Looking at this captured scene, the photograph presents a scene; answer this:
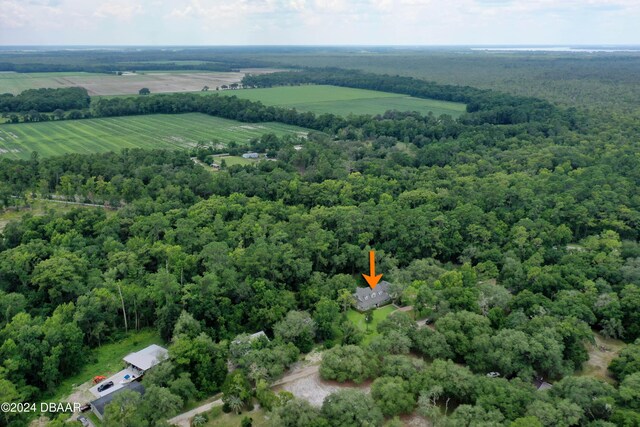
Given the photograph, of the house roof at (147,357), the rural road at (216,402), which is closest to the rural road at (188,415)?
the rural road at (216,402)

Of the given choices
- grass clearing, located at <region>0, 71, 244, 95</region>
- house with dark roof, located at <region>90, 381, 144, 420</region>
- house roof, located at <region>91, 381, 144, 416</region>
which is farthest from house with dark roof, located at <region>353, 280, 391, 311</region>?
grass clearing, located at <region>0, 71, 244, 95</region>

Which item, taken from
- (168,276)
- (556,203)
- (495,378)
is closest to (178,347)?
(168,276)

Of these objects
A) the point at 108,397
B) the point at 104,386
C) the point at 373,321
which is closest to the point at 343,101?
the point at 373,321

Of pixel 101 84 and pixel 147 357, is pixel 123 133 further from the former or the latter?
pixel 101 84

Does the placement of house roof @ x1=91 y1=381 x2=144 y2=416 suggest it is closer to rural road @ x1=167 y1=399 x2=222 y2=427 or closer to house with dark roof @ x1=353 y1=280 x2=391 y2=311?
rural road @ x1=167 y1=399 x2=222 y2=427

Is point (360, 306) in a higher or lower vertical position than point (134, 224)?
lower

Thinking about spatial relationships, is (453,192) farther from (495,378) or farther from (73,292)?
(73,292)

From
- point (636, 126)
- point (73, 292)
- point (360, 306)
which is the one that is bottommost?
point (360, 306)
